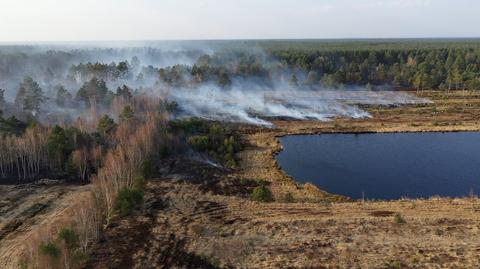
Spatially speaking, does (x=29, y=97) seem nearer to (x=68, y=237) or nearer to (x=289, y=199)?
(x=289, y=199)

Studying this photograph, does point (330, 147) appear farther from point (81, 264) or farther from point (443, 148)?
point (81, 264)

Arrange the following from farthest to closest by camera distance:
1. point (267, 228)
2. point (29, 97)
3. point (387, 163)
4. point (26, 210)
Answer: point (29, 97)
point (387, 163)
point (26, 210)
point (267, 228)

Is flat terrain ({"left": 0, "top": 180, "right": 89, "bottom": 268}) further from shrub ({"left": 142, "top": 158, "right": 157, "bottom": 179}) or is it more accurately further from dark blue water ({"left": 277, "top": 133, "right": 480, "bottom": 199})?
dark blue water ({"left": 277, "top": 133, "right": 480, "bottom": 199})

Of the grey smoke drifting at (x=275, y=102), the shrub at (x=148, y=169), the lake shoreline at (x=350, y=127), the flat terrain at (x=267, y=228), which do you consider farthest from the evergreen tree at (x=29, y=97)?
the shrub at (x=148, y=169)

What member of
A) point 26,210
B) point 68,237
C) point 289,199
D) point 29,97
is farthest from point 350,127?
point 68,237

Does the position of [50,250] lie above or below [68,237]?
above

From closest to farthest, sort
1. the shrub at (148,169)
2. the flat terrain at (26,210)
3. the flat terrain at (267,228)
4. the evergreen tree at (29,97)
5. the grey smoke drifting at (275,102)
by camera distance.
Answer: the flat terrain at (267,228) → the flat terrain at (26,210) → the shrub at (148,169) → the evergreen tree at (29,97) → the grey smoke drifting at (275,102)

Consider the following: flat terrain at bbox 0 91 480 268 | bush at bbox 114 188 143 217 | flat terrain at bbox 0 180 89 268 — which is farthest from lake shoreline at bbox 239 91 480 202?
flat terrain at bbox 0 180 89 268

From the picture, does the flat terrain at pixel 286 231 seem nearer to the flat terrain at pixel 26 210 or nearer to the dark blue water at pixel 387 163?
the dark blue water at pixel 387 163
